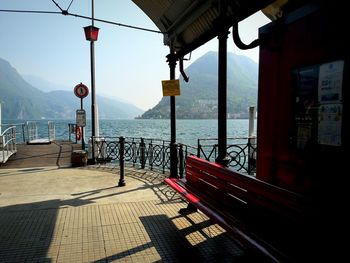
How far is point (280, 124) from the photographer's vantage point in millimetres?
3736

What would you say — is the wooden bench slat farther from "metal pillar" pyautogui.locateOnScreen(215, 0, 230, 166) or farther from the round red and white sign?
the round red and white sign

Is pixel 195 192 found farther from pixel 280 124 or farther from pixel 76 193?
pixel 76 193

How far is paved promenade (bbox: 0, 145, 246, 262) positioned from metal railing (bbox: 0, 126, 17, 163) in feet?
12.5

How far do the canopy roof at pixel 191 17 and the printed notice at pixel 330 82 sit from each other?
1535mm

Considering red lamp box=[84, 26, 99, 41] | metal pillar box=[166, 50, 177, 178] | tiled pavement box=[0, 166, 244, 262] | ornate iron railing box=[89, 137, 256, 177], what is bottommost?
tiled pavement box=[0, 166, 244, 262]

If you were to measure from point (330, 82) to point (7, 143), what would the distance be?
43.1ft

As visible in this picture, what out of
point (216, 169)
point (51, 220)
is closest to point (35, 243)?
point (51, 220)

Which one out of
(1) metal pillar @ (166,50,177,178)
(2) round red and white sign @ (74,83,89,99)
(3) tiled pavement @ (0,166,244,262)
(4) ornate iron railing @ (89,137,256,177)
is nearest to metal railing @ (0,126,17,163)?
(2) round red and white sign @ (74,83,89,99)

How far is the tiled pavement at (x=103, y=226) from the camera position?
4.32 m

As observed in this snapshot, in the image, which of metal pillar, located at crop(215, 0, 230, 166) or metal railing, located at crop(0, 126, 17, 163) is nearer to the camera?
metal pillar, located at crop(215, 0, 230, 166)

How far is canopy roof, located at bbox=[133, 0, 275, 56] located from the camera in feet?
15.5

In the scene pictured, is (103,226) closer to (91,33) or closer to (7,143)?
(91,33)

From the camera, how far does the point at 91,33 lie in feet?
41.7

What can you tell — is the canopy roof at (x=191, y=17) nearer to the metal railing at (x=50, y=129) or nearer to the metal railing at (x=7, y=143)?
the metal railing at (x=7, y=143)
